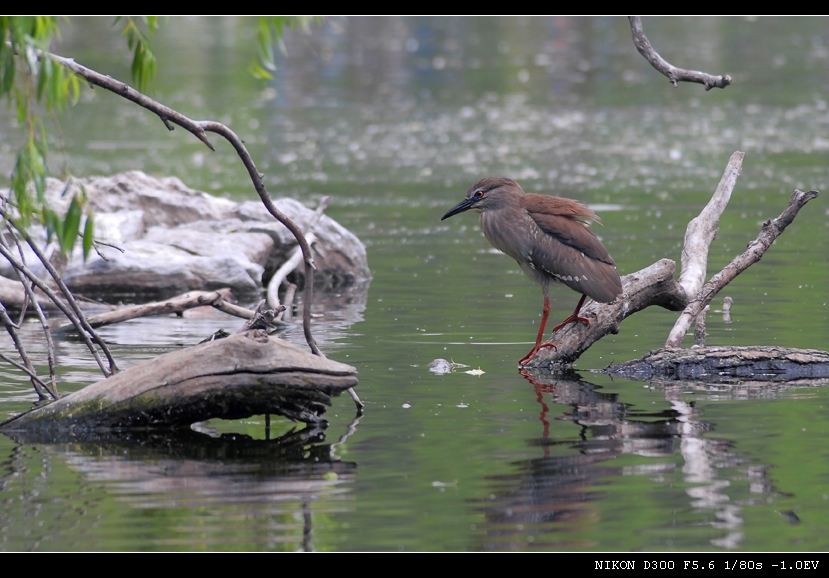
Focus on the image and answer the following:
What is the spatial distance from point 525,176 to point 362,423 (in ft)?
43.7

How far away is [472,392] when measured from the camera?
8.73 m

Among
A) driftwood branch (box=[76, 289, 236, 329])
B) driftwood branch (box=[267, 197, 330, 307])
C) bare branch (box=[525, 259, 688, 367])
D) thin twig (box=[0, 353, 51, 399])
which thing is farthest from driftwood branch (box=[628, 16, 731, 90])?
thin twig (box=[0, 353, 51, 399])

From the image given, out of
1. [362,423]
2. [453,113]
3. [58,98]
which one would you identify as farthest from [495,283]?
[453,113]

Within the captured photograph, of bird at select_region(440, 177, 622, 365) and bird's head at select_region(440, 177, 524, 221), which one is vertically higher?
bird's head at select_region(440, 177, 524, 221)

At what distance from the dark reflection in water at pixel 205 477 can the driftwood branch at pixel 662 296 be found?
99.6 inches

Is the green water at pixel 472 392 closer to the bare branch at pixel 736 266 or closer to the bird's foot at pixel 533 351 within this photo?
the bird's foot at pixel 533 351

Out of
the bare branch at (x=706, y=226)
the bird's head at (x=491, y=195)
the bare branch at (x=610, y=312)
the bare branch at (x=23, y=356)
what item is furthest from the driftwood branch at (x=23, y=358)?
the bare branch at (x=706, y=226)

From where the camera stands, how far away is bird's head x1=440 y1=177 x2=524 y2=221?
387 inches

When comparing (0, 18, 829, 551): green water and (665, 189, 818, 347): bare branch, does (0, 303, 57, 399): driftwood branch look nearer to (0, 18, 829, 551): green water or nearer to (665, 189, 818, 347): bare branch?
(0, 18, 829, 551): green water

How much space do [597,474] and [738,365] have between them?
2.54m

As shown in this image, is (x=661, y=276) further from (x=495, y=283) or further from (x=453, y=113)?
(x=453, y=113)

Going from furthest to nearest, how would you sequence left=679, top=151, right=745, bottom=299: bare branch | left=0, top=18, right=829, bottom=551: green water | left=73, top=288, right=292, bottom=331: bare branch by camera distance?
left=679, top=151, right=745, bottom=299: bare branch < left=73, top=288, right=292, bottom=331: bare branch < left=0, top=18, right=829, bottom=551: green water

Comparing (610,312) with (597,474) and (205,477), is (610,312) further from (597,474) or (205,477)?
→ (205,477)

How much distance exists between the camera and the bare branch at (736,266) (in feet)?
30.7
